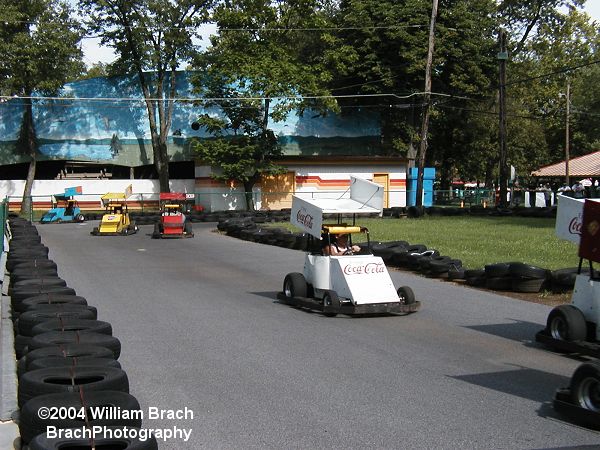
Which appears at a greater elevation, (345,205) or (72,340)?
(345,205)

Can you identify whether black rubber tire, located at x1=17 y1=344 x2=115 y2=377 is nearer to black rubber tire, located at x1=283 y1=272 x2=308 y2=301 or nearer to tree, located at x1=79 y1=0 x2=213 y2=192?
black rubber tire, located at x1=283 y1=272 x2=308 y2=301

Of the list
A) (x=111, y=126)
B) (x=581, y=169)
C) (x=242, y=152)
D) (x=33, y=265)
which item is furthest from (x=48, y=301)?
(x=581, y=169)

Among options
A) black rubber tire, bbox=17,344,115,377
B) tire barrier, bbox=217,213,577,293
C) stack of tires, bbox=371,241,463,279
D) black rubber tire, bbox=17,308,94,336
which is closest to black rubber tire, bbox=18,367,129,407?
black rubber tire, bbox=17,344,115,377

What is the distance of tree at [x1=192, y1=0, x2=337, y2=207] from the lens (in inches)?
1645

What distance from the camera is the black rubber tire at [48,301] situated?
898 centimetres

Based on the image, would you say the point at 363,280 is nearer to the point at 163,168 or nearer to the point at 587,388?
the point at 587,388

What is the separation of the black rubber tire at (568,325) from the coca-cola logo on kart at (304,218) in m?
4.61

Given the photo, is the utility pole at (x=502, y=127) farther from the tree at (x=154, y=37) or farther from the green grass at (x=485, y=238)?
the tree at (x=154, y=37)

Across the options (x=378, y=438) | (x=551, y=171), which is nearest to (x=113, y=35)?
(x=551, y=171)

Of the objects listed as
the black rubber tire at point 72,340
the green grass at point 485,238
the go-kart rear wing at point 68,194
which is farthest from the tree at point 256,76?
the black rubber tire at point 72,340

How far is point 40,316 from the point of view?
8.13 meters

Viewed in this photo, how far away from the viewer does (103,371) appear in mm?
5930

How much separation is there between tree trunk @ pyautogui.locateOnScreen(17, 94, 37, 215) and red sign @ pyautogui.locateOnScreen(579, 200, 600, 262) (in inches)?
1487

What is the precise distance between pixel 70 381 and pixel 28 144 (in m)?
42.9
